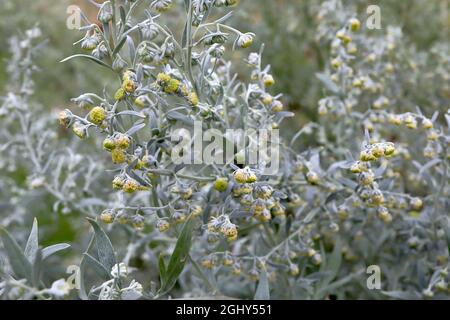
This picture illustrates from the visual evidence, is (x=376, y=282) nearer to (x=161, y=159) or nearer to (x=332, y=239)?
(x=332, y=239)

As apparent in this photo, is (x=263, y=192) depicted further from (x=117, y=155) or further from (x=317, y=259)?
(x=317, y=259)

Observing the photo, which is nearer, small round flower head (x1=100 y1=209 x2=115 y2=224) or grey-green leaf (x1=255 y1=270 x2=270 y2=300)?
small round flower head (x1=100 y1=209 x2=115 y2=224)

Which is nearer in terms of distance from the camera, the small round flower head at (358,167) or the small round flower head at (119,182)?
the small round flower head at (119,182)

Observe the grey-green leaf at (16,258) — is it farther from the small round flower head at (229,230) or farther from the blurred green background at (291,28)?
the blurred green background at (291,28)

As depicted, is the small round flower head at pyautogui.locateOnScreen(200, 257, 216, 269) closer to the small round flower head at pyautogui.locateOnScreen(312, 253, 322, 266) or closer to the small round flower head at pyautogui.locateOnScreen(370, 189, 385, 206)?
the small round flower head at pyautogui.locateOnScreen(312, 253, 322, 266)

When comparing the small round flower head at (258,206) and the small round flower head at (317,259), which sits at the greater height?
the small round flower head at (258,206)

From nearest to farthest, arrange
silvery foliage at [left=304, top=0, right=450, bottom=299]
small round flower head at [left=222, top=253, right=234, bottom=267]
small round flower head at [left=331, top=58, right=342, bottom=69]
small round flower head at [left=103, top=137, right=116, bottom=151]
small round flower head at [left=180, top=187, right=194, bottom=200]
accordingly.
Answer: small round flower head at [left=103, top=137, right=116, bottom=151], small round flower head at [left=180, top=187, right=194, bottom=200], small round flower head at [left=222, top=253, right=234, bottom=267], silvery foliage at [left=304, top=0, right=450, bottom=299], small round flower head at [left=331, top=58, right=342, bottom=69]

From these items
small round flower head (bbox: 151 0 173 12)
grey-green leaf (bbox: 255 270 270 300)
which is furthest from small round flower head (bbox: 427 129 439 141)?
small round flower head (bbox: 151 0 173 12)

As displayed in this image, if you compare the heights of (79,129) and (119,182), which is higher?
(79,129)

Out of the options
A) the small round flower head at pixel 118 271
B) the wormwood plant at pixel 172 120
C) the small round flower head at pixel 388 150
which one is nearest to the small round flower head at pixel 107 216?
the wormwood plant at pixel 172 120

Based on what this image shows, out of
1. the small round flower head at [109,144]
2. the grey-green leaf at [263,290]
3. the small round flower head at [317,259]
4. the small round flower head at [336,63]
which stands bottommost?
the grey-green leaf at [263,290]

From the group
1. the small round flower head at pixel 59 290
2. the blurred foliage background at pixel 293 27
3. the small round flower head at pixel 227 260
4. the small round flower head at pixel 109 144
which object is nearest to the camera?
the small round flower head at pixel 59 290

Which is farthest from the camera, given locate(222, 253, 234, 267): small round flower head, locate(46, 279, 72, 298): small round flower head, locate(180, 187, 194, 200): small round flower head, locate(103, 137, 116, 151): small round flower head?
locate(222, 253, 234, 267): small round flower head

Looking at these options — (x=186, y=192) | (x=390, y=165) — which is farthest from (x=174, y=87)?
(x=390, y=165)
